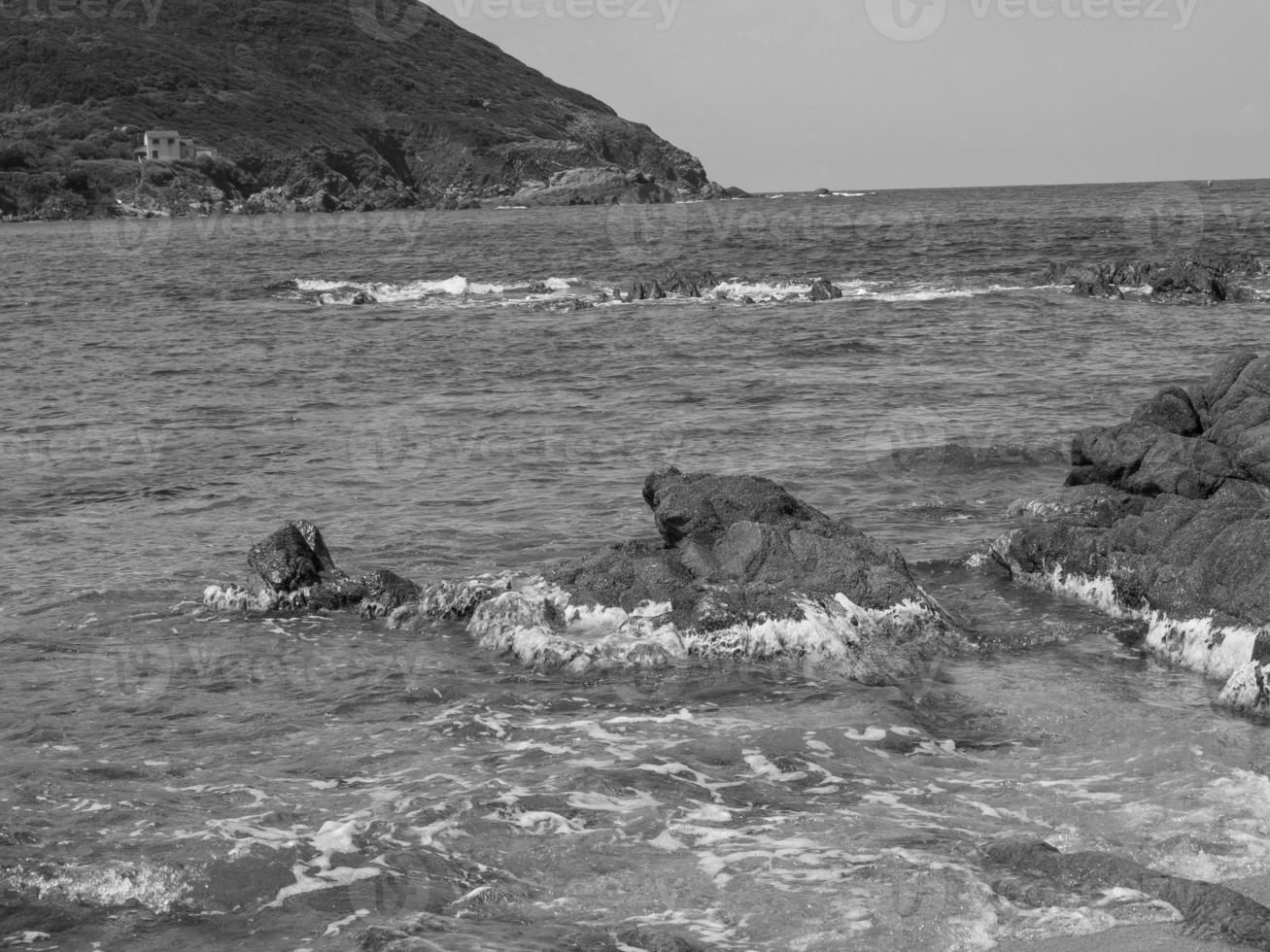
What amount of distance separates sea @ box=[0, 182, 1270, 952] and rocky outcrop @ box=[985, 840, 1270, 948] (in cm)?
13

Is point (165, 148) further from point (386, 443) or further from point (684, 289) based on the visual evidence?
point (386, 443)

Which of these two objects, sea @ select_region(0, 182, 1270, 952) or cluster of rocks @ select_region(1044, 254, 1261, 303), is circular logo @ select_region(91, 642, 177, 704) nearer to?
sea @ select_region(0, 182, 1270, 952)

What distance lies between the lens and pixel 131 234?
98.6m

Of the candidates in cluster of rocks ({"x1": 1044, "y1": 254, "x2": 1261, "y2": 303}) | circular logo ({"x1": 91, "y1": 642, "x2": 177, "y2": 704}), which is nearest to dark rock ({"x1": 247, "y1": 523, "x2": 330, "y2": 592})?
circular logo ({"x1": 91, "y1": 642, "x2": 177, "y2": 704})

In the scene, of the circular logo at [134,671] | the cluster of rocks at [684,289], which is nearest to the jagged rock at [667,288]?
the cluster of rocks at [684,289]

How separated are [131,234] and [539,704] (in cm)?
9732

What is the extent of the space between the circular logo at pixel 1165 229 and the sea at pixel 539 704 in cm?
3275

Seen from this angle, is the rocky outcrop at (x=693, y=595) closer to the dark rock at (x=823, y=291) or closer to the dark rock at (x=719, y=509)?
the dark rock at (x=719, y=509)

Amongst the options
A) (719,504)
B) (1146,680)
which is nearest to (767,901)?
(1146,680)

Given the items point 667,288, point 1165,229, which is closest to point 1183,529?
point 667,288

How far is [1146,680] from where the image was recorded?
11.2m

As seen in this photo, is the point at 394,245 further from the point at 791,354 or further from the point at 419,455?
the point at 419,455

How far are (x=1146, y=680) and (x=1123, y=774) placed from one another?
2271 millimetres

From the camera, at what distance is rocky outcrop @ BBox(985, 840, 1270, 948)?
6.81 meters
